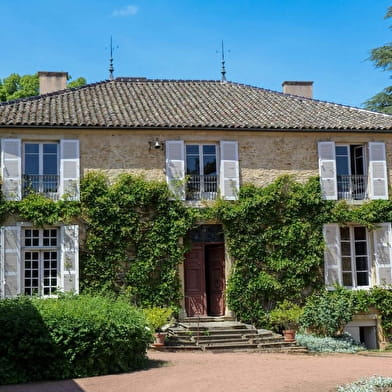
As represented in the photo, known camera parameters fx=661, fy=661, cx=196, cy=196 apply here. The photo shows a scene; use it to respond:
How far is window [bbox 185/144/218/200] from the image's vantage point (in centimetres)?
1859

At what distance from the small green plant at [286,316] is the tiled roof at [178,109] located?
16.5ft

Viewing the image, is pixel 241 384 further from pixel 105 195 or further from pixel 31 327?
pixel 105 195

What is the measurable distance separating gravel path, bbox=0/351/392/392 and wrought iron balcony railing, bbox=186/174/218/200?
4.92 m

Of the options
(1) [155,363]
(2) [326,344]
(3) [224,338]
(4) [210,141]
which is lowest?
(2) [326,344]

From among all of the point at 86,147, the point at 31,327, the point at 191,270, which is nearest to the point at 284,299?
the point at 191,270

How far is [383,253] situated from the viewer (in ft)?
62.4

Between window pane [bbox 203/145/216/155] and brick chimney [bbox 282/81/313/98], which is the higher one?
brick chimney [bbox 282/81/313/98]

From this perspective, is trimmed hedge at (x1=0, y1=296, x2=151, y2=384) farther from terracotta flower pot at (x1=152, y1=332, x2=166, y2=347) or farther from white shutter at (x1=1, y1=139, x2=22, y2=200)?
white shutter at (x1=1, y1=139, x2=22, y2=200)

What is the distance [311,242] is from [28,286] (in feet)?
25.8

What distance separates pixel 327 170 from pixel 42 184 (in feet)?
26.4

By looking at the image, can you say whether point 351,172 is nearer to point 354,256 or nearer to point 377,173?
point 377,173

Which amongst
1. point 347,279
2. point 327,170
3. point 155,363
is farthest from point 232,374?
point 327,170

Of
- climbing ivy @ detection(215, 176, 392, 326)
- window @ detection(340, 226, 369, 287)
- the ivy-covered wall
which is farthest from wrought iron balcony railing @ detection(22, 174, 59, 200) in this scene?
window @ detection(340, 226, 369, 287)

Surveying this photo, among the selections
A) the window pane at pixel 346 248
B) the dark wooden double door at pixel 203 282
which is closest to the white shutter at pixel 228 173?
the dark wooden double door at pixel 203 282
